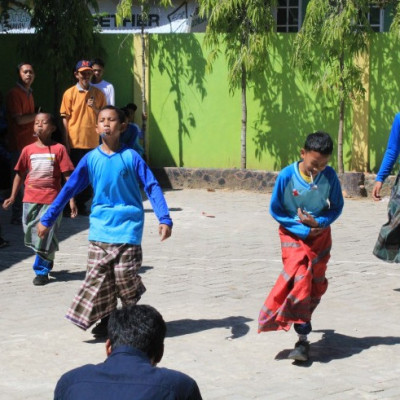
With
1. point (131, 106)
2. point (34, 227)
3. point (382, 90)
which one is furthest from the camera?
point (131, 106)

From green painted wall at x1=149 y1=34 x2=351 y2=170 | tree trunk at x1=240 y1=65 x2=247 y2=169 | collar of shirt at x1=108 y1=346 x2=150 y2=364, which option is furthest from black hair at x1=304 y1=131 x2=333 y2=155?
green painted wall at x1=149 y1=34 x2=351 y2=170

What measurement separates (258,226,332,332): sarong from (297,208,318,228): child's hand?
0.44 ft

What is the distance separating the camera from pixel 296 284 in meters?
6.75

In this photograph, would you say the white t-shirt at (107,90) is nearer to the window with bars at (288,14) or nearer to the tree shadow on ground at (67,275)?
the tree shadow on ground at (67,275)

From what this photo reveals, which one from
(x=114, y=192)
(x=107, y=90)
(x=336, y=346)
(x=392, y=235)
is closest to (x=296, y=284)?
(x=336, y=346)

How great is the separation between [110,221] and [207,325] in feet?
3.84

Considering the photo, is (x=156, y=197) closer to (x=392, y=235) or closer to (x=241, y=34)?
(x=392, y=235)

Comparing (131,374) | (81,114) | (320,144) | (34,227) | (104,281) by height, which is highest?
(320,144)

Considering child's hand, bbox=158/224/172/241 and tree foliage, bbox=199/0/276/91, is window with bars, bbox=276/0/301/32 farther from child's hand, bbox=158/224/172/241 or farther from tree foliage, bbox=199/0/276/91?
child's hand, bbox=158/224/172/241

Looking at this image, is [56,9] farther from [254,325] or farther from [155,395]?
[155,395]

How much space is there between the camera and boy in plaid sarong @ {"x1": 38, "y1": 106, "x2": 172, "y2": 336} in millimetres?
Answer: 7207

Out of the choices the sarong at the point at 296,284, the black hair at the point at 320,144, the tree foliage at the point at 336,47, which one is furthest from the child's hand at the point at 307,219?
the tree foliage at the point at 336,47

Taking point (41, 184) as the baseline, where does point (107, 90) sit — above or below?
above

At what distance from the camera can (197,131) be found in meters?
16.0
